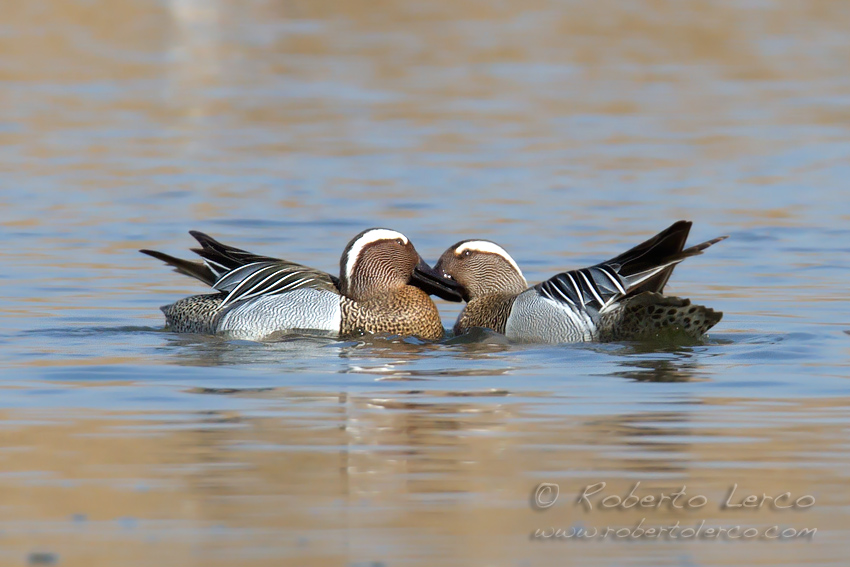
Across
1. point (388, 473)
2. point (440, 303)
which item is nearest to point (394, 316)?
point (440, 303)

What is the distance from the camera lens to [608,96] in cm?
2459

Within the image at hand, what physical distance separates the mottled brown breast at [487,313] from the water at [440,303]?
17cm

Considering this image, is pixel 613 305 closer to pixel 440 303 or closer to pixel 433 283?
pixel 433 283

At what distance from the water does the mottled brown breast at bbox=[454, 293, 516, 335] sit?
0.17 meters

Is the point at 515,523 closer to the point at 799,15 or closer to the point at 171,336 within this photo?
the point at 171,336

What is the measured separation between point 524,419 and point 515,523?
1.86 meters

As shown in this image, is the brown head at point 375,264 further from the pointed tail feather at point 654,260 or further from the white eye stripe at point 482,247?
the pointed tail feather at point 654,260

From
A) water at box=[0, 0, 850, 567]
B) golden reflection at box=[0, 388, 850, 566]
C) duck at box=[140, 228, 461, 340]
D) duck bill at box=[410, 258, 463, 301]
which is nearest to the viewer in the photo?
golden reflection at box=[0, 388, 850, 566]

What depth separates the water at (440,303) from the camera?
19.1 feet

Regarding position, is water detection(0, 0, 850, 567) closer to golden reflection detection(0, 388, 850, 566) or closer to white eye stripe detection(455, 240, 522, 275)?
golden reflection detection(0, 388, 850, 566)

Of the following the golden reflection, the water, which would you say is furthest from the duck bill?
the golden reflection

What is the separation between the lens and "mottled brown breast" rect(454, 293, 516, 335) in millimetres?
10812

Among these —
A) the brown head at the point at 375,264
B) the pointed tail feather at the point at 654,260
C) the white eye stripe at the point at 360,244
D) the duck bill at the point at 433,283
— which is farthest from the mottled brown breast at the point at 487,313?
the pointed tail feather at the point at 654,260

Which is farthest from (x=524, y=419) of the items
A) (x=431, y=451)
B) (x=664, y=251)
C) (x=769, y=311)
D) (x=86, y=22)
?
(x=86, y=22)
